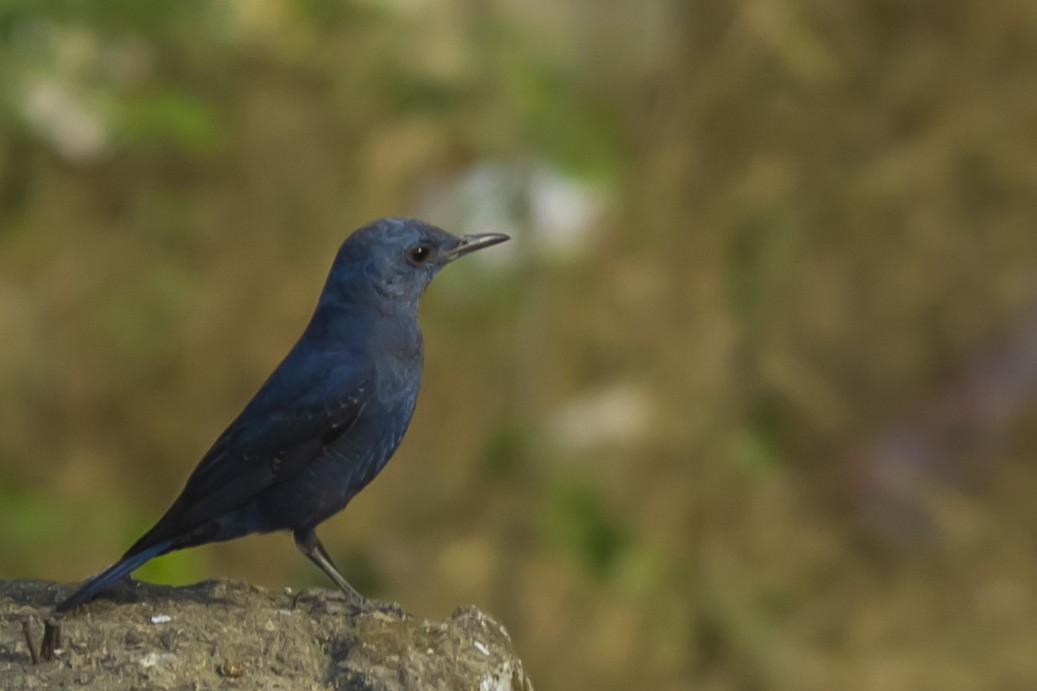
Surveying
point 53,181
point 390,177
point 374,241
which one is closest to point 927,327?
point 390,177

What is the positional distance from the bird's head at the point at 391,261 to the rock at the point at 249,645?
0.72 meters

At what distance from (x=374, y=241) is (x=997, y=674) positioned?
16.9ft

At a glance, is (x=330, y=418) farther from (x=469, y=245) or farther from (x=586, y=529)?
(x=586, y=529)

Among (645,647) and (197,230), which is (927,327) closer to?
(645,647)

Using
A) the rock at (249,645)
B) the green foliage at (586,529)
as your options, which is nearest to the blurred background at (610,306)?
the green foliage at (586,529)

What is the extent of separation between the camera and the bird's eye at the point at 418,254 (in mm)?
3693

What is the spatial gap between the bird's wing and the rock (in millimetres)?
214

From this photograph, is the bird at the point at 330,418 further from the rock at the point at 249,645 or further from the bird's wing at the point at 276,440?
the rock at the point at 249,645

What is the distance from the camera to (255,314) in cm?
795

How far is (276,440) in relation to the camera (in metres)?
3.62

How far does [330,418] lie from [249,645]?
0.58 metres

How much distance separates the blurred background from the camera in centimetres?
709

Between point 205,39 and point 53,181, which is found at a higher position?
point 205,39

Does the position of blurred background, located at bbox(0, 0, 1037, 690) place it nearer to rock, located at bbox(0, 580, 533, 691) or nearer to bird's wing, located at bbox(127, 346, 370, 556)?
bird's wing, located at bbox(127, 346, 370, 556)
